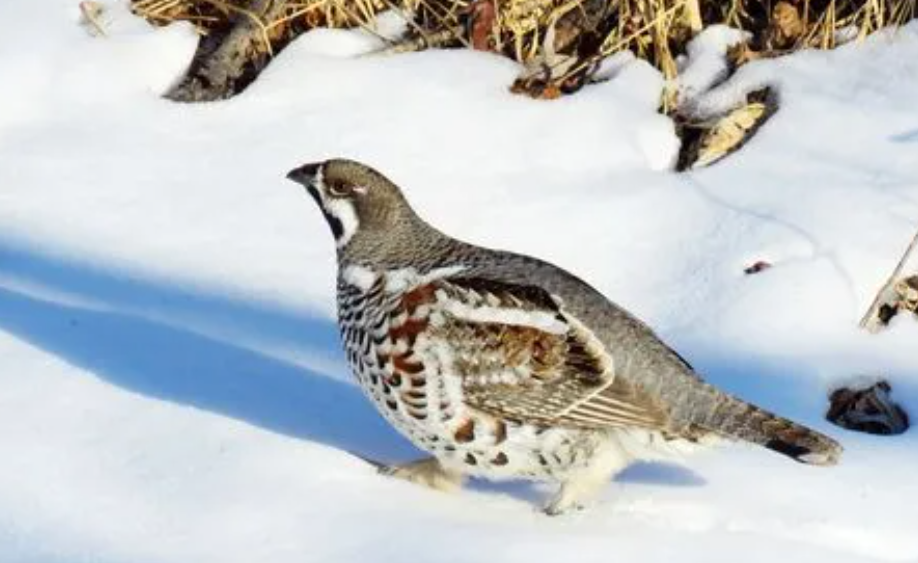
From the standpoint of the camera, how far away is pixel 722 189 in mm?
6402

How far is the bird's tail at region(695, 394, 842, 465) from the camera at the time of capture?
451cm

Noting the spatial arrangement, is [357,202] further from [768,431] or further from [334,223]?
A: [768,431]

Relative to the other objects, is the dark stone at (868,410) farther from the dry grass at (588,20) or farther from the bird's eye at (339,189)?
the dry grass at (588,20)

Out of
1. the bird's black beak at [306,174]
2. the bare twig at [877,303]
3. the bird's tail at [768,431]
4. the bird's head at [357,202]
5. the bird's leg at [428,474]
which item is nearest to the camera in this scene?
the bird's tail at [768,431]

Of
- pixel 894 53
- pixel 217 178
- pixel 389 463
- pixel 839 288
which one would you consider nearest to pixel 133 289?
pixel 217 178

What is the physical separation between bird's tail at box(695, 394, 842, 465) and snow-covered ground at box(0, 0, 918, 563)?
0.68ft

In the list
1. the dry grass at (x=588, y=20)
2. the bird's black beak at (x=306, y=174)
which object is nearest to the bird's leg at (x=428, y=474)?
the bird's black beak at (x=306, y=174)

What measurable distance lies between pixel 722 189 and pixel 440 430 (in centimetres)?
211

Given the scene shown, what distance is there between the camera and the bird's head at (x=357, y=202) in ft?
16.1

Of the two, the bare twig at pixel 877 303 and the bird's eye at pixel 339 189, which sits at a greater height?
the bird's eye at pixel 339 189

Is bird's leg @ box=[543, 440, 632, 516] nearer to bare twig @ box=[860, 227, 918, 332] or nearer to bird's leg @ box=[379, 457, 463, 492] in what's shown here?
bird's leg @ box=[379, 457, 463, 492]

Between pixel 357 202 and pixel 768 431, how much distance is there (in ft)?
3.75

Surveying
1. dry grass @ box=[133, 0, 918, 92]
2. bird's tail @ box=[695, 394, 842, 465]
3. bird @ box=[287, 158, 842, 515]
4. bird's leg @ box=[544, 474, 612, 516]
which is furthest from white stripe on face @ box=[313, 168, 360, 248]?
dry grass @ box=[133, 0, 918, 92]

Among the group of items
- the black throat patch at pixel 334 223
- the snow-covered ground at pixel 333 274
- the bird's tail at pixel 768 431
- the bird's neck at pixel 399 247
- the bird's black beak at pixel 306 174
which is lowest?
the snow-covered ground at pixel 333 274
